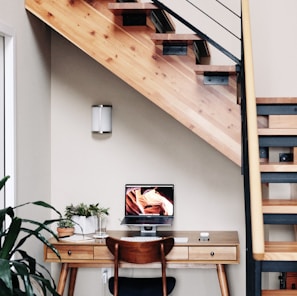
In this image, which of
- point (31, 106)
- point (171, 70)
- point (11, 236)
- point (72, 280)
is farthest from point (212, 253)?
point (11, 236)

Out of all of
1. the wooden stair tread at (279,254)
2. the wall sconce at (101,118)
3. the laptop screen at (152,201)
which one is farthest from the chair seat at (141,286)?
the wooden stair tread at (279,254)

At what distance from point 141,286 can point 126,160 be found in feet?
3.42

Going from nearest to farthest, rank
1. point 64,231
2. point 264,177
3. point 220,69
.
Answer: point 264,177, point 220,69, point 64,231

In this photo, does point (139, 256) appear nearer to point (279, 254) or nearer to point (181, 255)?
point (181, 255)

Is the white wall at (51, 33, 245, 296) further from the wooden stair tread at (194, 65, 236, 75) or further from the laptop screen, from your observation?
the wooden stair tread at (194, 65, 236, 75)

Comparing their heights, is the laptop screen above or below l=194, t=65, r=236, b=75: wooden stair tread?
below

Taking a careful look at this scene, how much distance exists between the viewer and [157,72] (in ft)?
13.6

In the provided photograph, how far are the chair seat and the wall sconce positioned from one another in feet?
3.80

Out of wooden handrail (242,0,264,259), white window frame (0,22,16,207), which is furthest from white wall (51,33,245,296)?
wooden handrail (242,0,264,259)

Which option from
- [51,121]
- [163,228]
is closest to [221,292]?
[163,228]

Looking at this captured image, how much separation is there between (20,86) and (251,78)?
1788 millimetres

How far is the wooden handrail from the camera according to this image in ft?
9.05

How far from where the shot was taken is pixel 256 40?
5082 mm

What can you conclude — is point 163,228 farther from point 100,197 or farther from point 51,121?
point 51,121
